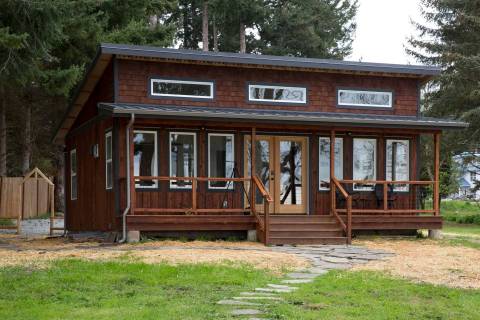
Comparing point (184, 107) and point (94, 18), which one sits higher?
point (94, 18)

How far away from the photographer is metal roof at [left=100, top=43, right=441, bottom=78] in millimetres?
15578

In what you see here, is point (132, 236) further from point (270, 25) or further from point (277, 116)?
point (270, 25)

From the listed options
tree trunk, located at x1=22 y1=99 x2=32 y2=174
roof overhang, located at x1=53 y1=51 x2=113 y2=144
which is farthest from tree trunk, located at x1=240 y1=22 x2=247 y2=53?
roof overhang, located at x1=53 y1=51 x2=113 y2=144

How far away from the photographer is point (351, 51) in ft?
160

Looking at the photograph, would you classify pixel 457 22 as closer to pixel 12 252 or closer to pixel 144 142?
pixel 144 142

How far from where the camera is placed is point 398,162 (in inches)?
696

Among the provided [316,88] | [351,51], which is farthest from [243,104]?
[351,51]

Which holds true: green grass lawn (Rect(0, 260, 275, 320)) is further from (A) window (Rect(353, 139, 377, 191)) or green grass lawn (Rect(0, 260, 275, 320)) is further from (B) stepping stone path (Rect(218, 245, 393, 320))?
(A) window (Rect(353, 139, 377, 191))

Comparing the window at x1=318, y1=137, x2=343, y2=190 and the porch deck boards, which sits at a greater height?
the window at x1=318, y1=137, x2=343, y2=190

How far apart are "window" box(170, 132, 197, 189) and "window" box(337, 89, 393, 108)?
4045 millimetres

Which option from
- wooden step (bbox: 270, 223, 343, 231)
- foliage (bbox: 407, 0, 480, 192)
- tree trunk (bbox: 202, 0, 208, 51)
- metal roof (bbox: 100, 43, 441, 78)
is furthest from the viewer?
tree trunk (bbox: 202, 0, 208, 51)

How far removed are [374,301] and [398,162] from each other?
31.4ft

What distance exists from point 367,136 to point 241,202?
365cm

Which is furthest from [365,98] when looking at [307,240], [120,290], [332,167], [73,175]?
[120,290]
